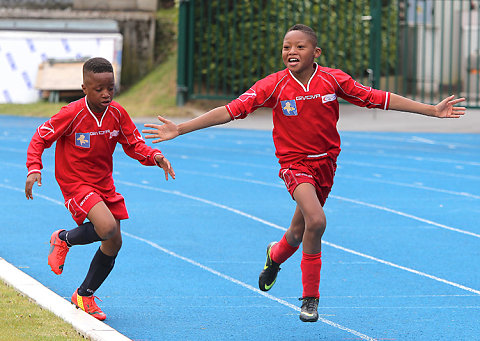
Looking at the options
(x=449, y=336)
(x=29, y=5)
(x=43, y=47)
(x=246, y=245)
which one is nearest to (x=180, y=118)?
(x=43, y=47)

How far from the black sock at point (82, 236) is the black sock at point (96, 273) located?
0.13 metres

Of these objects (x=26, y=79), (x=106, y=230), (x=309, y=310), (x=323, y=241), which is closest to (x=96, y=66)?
(x=106, y=230)

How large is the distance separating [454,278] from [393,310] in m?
1.26

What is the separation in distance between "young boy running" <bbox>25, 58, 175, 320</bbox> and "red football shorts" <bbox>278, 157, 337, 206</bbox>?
764 mm

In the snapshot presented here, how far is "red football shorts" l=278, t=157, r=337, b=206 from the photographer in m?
6.23

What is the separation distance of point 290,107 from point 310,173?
44 cm

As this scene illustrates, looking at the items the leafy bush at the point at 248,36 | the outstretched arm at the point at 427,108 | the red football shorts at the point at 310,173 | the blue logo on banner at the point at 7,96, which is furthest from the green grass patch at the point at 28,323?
the blue logo on banner at the point at 7,96

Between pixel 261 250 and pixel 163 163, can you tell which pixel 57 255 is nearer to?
pixel 163 163

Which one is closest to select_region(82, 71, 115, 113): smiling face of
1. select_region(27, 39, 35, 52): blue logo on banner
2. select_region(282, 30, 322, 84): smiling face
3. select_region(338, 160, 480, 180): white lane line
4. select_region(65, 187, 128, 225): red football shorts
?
select_region(65, 187, 128, 225): red football shorts

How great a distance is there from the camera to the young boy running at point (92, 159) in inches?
242

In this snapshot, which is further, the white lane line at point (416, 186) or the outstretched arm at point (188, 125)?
the white lane line at point (416, 186)

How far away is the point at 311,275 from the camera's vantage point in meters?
5.98

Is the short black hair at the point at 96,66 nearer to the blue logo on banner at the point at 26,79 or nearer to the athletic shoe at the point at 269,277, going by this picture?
the athletic shoe at the point at 269,277

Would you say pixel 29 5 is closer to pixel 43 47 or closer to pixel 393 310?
pixel 43 47
